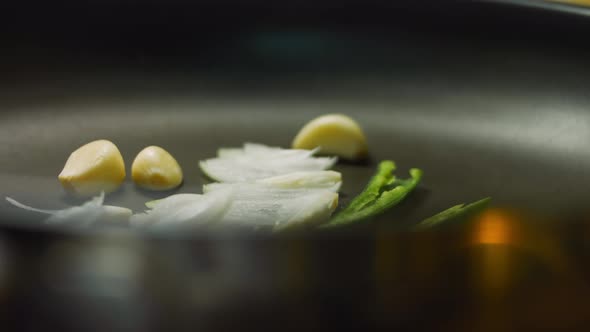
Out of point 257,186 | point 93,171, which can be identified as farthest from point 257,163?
point 93,171

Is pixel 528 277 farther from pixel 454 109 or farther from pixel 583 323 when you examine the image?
pixel 454 109

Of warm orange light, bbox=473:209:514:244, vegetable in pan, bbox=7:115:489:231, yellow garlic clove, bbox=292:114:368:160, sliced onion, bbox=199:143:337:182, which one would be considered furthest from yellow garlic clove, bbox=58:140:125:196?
warm orange light, bbox=473:209:514:244

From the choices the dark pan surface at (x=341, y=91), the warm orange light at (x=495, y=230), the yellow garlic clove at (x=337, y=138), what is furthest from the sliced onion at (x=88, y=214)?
the warm orange light at (x=495, y=230)

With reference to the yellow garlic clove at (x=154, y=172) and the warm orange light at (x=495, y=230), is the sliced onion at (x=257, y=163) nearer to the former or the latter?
the yellow garlic clove at (x=154, y=172)

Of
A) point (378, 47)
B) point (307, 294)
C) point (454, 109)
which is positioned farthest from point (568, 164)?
point (307, 294)

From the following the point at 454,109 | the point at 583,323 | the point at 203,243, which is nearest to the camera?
the point at 203,243

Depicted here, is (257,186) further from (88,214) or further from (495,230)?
(495,230)

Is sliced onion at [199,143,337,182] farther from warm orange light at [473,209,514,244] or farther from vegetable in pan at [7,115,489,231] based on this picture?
warm orange light at [473,209,514,244]
